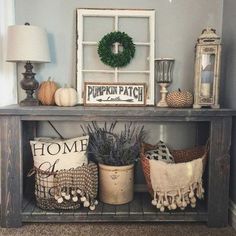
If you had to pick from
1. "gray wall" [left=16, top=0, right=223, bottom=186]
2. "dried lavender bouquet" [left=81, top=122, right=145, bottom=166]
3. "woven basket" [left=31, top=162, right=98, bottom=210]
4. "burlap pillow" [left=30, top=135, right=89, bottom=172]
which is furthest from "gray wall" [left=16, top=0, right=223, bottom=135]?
"woven basket" [left=31, top=162, right=98, bottom=210]

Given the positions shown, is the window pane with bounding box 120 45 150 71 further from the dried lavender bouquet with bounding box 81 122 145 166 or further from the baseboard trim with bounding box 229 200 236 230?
the baseboard trim with bounding box 229 200 236 230

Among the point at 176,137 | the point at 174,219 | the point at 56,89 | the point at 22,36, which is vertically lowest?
the point at 174,219

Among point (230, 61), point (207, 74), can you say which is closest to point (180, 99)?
point (207, 74)

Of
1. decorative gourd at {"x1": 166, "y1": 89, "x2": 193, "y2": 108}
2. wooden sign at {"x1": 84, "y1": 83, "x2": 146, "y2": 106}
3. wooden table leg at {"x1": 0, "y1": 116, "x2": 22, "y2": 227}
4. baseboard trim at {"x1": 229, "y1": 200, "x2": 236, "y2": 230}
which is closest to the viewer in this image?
wooden table leg at {"x1": 0, "y1": 116, "x2": 22, "y2": 227}

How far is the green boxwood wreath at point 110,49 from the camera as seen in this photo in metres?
2.16

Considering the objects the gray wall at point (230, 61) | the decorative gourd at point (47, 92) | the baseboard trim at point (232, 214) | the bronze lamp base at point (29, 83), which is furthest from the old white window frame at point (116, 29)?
the baseboard trim at point (232, 214)

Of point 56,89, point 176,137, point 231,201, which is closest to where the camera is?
point 231,201

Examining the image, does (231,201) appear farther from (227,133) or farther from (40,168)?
(40,168)

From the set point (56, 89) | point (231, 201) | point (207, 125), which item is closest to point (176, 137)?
point (207, 125)

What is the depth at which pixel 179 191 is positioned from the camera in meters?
1.94

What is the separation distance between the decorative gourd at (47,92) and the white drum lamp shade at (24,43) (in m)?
0.24

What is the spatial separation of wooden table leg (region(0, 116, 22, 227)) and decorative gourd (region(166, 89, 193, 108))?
1.04 meters

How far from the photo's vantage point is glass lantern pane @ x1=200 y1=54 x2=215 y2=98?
6.70 feet

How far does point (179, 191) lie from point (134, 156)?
15.5 inches
